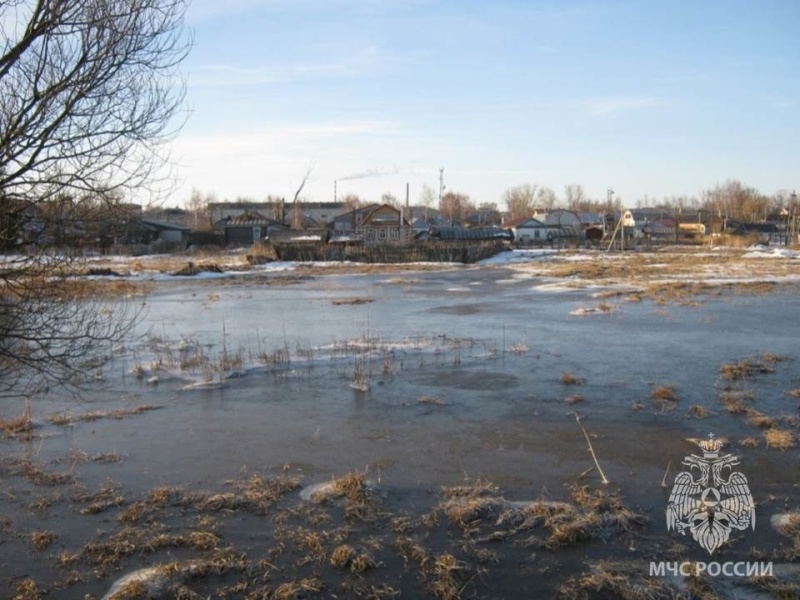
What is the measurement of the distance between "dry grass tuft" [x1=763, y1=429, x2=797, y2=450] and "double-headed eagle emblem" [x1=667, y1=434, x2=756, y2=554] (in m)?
0.78

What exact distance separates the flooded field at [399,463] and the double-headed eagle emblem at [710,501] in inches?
5.1

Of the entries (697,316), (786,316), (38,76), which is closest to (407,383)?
(38,76)

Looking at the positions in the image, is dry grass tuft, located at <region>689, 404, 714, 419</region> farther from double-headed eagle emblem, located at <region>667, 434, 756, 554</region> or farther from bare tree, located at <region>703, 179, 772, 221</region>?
bare tree, located at <region>703, 179, 772, 221</region>

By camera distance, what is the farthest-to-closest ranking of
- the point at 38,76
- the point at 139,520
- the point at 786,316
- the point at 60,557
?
the point at 786,316, the point at 139,520, the point at 60,557, the point at 38,76

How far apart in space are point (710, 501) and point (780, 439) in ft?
7.52

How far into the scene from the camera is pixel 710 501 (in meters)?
6.89

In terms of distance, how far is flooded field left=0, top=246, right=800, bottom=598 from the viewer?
5.75 m

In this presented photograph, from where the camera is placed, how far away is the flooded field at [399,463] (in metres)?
5.75

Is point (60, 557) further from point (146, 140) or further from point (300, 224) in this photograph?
point (300, 224)

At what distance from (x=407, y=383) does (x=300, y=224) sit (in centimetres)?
8737

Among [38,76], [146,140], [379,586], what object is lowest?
[379,586]

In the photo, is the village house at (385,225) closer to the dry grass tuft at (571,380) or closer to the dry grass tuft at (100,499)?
the dry grass tuft at (571,380)

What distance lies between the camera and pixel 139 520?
675 centimetres

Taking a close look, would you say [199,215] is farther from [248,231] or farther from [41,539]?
[41,539]
